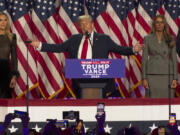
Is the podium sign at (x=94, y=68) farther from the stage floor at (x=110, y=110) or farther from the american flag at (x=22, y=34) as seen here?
the american flag at (x=22, y=34)

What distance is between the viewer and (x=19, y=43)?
891 cm

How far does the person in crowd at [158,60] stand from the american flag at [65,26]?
6.53 feet

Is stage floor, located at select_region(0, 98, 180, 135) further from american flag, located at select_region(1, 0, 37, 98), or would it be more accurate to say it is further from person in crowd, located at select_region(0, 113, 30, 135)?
american flag, located at select_region(1, 0, 37, 98)

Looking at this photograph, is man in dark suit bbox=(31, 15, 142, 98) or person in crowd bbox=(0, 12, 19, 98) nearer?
man in dark suit bbox=(31, 15, 142, 98)

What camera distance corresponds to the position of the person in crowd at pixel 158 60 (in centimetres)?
667

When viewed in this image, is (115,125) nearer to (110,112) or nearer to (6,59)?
(110,112)

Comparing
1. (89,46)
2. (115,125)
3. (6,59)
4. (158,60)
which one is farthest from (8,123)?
(158,60)

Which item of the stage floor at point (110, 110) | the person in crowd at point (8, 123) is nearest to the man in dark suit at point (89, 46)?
the stage floor at point (110, 110)

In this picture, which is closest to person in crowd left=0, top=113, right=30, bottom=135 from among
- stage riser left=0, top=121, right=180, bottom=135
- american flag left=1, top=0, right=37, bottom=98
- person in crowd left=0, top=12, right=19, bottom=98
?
stage riser left=0, top=121, right=180, bottom=135

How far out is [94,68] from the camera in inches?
216

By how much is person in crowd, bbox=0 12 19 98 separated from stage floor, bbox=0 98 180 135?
1.24 metres

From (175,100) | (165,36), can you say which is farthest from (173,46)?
(175,100)

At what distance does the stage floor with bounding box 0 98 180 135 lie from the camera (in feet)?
17.6

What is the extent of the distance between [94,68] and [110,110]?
433mm
